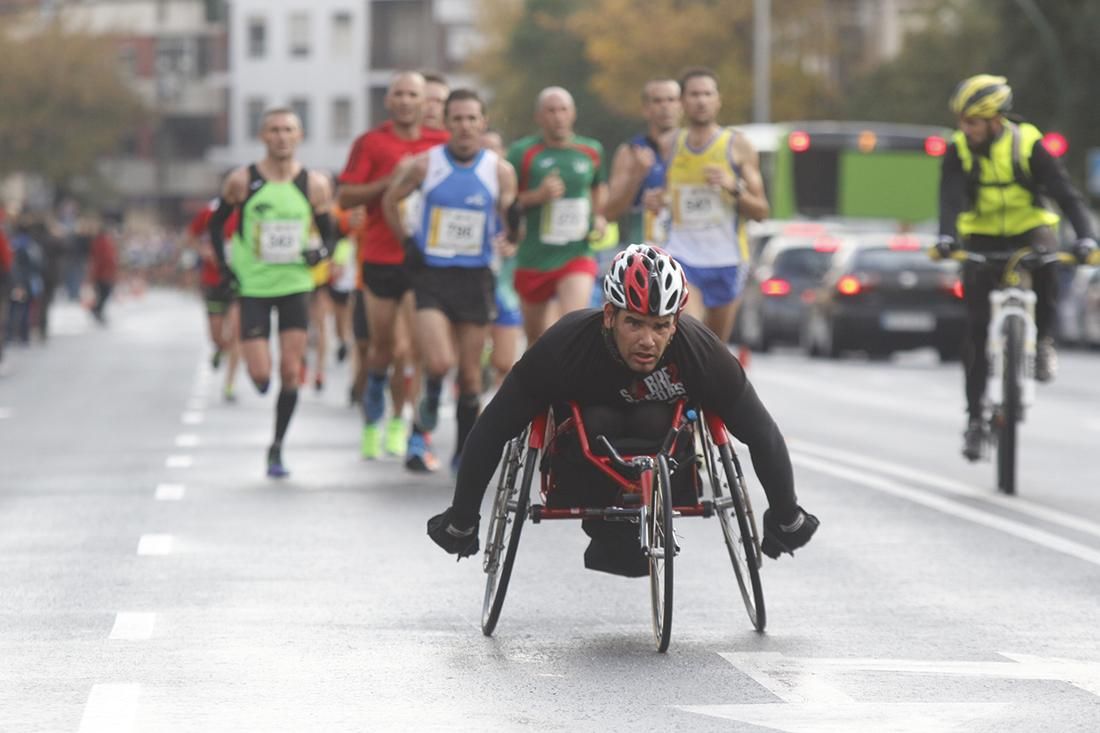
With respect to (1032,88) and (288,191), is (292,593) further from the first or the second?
(1032,88)

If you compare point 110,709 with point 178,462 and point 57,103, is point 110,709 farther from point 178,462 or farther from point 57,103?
point 57,103

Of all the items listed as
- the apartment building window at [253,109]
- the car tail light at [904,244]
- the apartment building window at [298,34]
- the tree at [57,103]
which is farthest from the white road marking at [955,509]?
the apartment building window at [253,109]

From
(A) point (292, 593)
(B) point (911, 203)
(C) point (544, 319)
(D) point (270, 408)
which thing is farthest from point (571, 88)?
(A) point (292, 593)

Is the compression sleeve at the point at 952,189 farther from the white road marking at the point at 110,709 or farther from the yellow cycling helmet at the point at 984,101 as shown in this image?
the white road marking at the point at 110,709

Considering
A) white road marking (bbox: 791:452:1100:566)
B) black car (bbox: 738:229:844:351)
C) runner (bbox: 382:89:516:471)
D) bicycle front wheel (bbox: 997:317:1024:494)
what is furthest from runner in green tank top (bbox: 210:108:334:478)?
black car (bbox: 738:229:844:351)

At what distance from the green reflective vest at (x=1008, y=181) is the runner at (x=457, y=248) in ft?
7.75

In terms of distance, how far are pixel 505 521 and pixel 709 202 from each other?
228 inches

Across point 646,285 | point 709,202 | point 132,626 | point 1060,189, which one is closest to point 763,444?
point 646,285

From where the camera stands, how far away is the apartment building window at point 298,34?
11381 centimetres

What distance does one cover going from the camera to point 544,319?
15367 mm

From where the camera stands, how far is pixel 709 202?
14312 millimetres

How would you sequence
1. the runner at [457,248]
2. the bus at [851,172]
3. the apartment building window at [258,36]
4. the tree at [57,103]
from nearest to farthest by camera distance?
the runner at [457,248], the bus at [851,172], the tree at [57,103], the apartment building window at [258,36]

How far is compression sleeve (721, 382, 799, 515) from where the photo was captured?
8453 mm

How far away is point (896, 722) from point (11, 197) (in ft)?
341
